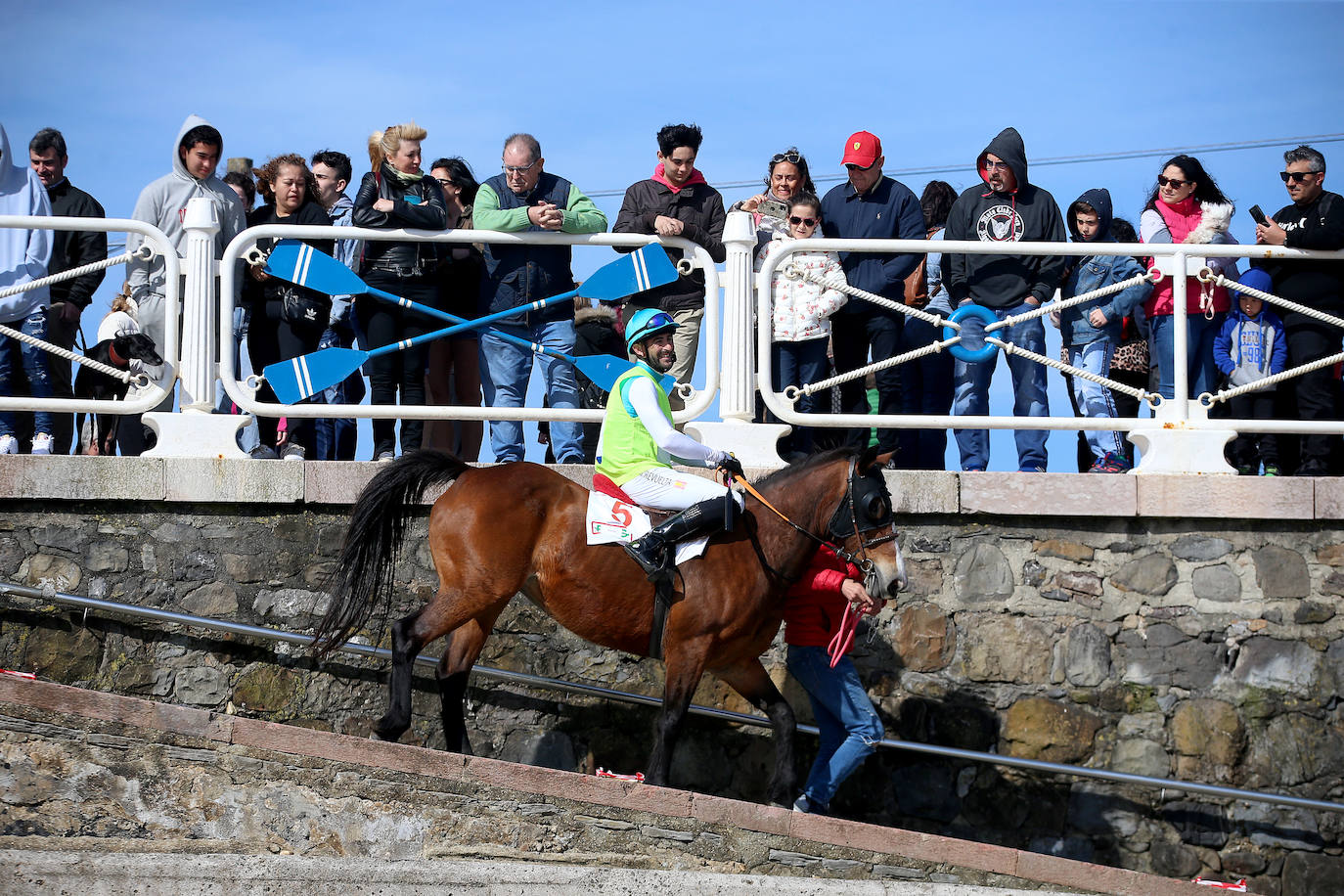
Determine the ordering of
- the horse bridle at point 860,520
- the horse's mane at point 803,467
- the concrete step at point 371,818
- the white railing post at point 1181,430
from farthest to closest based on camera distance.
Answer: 1. the white railing post at point 1181,430
2. the horse's mane at point 803,467
3. the horse bridle at point 860,520
4. the concrete step at point 371,818

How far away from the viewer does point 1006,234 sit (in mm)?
8891

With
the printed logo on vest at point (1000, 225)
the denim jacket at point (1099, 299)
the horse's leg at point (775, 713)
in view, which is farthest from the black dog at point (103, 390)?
the denim jacket at point (1099, 299)

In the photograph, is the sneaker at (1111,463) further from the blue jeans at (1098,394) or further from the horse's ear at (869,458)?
the horse's ear at (869,458)

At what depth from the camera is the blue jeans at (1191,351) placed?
871cm

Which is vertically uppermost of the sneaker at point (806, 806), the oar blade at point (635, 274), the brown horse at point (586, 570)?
the oar blade at point (635, 274)

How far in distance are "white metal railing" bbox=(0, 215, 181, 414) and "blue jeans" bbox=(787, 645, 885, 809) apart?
3789 mm

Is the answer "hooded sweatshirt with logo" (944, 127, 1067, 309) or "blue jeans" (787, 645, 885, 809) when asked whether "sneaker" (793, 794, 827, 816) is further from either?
"hooded sweatshirt with logo" (944, 127, 1067, 309)

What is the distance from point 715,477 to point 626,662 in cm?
127

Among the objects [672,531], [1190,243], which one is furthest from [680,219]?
[1190,243]

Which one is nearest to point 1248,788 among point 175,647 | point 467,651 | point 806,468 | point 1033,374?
point 1033,374

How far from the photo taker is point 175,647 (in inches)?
318

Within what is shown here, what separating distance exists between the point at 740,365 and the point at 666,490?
1.39 meters

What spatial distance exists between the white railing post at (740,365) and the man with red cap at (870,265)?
2.18ft

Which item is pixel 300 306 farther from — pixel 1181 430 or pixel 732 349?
pixel 1181 430
